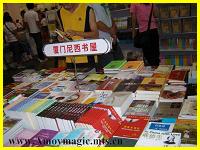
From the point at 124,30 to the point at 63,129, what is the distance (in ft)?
14.9

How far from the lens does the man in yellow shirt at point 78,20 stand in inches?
106

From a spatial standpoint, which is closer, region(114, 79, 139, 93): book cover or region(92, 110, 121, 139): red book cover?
region(92, 110, 121, 139): red book cover

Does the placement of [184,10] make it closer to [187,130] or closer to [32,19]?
[187,130]

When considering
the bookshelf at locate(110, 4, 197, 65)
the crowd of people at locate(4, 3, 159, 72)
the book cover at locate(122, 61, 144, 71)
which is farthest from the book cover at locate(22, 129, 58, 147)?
the bookshelf at locate(110, 4, 197, 65)

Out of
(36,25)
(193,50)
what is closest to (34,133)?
(193,50)

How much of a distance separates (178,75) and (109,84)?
610 millimetres

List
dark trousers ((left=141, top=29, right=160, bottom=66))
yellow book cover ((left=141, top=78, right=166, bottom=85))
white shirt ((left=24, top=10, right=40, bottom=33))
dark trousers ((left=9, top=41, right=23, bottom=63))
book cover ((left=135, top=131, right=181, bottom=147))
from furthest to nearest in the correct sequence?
dark trousers ((left=9, top=41, right=23, bottom=63)) → white shirt ((left=24, top=10, right=40, bottom=33)) → dark trousers ((left=141, top=29, right=160, bottom=66)) → yellow book cover ((left=141, top=78, right=166, bottom=85)) → book cover ((left=135, top=131, right=181, bottom=147))

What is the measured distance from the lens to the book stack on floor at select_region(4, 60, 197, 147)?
1.72 meters

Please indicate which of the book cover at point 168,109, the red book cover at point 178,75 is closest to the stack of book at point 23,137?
the book cover at point 168,109

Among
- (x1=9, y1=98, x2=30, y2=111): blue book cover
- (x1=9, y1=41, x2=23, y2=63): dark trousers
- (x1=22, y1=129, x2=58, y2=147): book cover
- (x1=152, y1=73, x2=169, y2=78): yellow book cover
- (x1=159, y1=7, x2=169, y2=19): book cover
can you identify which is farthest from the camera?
(x1=9, y1=41, x2=23, y2=63): dark trousers

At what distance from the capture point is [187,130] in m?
1.68

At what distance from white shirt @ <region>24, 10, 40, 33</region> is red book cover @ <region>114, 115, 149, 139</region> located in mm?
5734

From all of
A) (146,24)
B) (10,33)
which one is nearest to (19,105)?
(146,24)

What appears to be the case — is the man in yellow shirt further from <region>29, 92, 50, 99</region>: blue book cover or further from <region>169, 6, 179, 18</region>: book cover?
<region>169, 6, 179, 18</region>: book cover
